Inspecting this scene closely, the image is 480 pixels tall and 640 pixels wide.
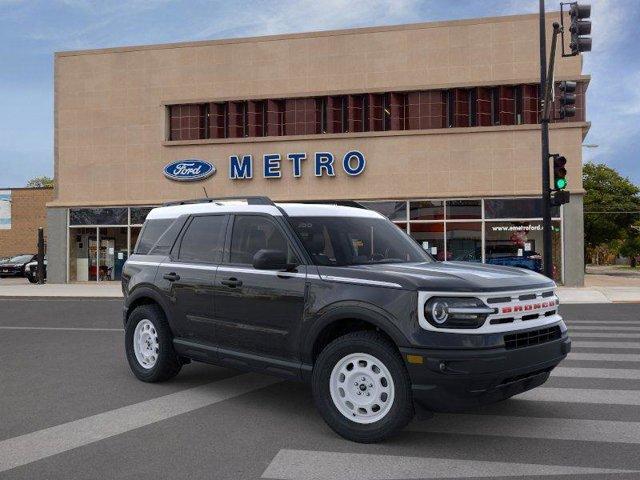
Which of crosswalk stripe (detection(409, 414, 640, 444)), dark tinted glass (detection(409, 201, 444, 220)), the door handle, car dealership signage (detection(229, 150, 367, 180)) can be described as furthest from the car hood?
car dealership signage (detection(229, 150, 367, 180))

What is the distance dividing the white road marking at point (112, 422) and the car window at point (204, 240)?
1.33 metres

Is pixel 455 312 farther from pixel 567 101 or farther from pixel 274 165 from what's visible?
pixel 274 165

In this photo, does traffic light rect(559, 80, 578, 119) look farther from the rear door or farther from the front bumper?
the front bumper

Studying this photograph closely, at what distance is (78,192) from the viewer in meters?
28.9

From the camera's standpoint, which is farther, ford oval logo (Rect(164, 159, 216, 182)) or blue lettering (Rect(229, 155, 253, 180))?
ford oval logo (Rect(164, 159, 216, 182))

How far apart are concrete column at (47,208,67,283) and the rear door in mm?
23947

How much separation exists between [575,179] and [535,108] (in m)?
3.11

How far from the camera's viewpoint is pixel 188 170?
2759 cm

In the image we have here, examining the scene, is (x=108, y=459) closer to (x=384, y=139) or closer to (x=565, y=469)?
(x=565, y=469)

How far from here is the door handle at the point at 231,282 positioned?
5.79m

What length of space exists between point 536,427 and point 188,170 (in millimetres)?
24032

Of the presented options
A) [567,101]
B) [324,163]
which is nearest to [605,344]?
[567,101]

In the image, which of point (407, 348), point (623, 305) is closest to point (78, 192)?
point (623, 305)

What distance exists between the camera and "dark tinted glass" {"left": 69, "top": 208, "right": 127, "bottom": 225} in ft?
92.7
